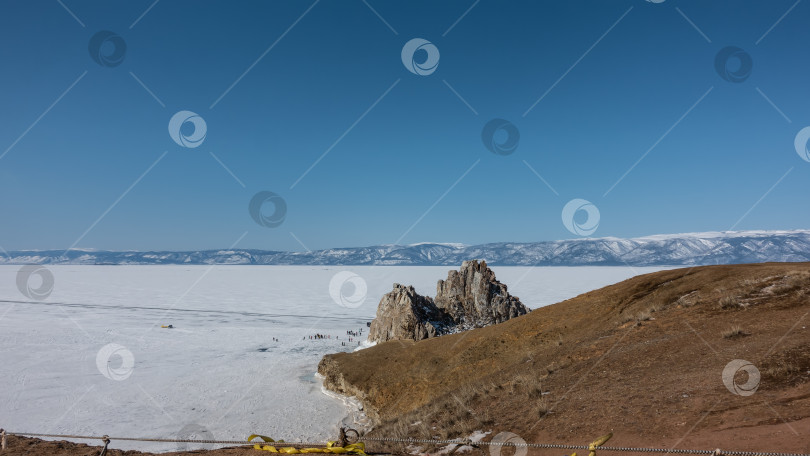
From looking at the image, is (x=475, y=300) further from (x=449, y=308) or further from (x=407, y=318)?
(x=407, y=318)

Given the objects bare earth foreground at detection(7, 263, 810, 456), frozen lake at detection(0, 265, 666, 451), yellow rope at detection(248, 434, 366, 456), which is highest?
frozen lake at detection(0, 265, 666, 451)

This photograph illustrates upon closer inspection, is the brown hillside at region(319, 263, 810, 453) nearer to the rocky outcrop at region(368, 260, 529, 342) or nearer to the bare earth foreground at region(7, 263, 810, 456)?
the bare earth foreground at region(7, 263, 810, 456)

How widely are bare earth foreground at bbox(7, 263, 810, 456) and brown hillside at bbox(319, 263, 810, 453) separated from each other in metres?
0.04

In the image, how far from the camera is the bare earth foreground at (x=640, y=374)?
7.12 metres

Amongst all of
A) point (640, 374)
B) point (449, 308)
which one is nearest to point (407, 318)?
point (449, 308)

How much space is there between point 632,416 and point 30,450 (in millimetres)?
11640

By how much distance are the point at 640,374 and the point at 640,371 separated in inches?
9.6

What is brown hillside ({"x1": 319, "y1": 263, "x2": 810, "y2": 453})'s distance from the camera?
713 centimetres

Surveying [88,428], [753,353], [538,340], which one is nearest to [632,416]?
[753,353]

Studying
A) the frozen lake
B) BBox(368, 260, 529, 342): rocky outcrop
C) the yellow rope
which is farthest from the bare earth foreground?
BBox(368, 260, 529, 342): rocky outcrop

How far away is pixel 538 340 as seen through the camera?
1792cm

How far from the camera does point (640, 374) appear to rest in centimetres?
1023

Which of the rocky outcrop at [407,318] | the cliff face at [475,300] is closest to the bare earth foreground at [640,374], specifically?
the rocky outcrop at [407,318]

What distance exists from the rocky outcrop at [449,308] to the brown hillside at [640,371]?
10362mm
